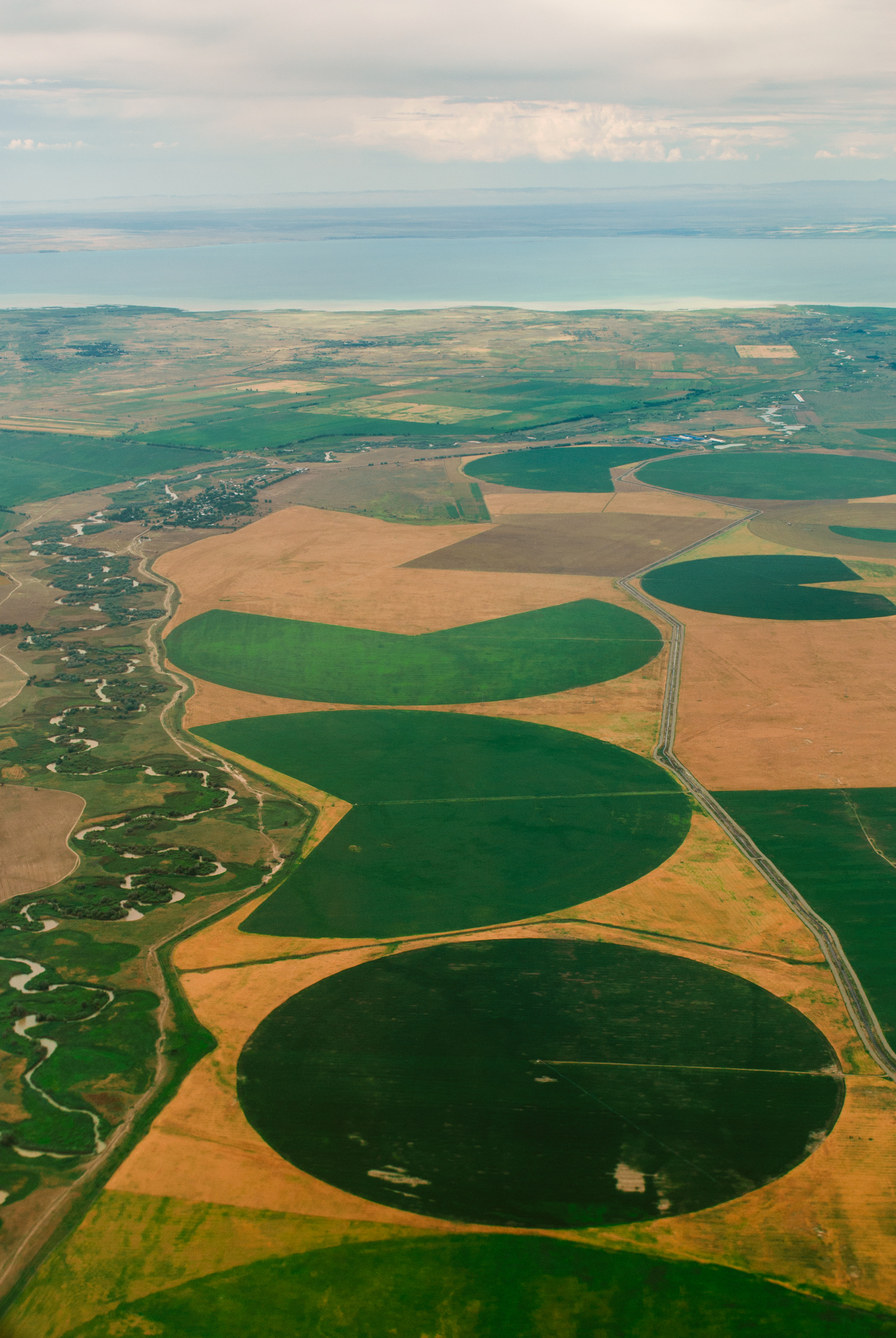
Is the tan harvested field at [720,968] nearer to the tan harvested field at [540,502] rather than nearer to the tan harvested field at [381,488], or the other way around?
the tan harvested field at [540,502]

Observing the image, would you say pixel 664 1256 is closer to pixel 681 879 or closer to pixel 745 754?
pixel 681 879

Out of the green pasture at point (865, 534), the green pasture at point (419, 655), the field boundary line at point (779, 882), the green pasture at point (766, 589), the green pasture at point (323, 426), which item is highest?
the green pasture at point (323, 426)

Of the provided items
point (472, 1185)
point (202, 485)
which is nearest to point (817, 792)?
point (472, 1185)

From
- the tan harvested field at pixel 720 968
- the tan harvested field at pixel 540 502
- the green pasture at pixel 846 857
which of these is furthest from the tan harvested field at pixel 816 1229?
the tan harvested field at pixel 540 502

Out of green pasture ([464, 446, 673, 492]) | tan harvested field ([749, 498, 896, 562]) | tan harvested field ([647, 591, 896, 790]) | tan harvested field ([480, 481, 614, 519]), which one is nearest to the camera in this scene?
tan harvested field ([647, 591, 896, 790])

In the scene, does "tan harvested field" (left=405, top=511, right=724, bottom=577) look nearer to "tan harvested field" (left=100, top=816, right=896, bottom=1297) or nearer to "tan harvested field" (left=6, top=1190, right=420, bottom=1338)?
"tan harvested field" (left=100, top=816, right=896, bottom=1297)

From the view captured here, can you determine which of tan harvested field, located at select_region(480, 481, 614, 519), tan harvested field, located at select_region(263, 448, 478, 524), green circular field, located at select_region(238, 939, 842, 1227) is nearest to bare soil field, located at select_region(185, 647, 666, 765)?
green circular field, located at select_region(238, 939, 842, 1227)
